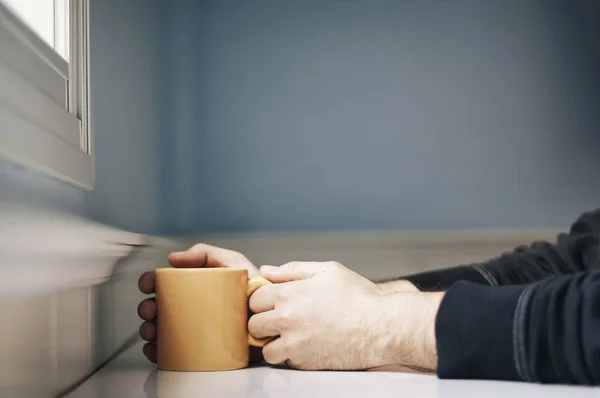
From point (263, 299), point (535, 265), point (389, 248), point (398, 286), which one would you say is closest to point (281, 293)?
point (263, 299)

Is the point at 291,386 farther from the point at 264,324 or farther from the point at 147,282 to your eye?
the point at 147,282

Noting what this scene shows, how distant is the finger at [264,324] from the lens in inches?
29.0

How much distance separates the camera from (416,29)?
1.62m

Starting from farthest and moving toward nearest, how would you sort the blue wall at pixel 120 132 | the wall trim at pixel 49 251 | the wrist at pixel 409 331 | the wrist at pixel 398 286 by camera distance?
the wrist at pixel 398 286
the wrist at pixel 409 331
the blue wall at pixel 120 132
the wall trim at pixel 49 251

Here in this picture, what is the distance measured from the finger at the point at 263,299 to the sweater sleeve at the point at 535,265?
15.6 inches

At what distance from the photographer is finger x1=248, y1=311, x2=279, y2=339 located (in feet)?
2.42

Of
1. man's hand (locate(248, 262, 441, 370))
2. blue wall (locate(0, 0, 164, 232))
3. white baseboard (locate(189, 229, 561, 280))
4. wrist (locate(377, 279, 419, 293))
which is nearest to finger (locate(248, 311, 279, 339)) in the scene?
man's hand (locate(248, 262, 441, 370))

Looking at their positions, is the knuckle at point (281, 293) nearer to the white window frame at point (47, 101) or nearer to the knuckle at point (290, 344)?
the knuckle at point (290, 344)

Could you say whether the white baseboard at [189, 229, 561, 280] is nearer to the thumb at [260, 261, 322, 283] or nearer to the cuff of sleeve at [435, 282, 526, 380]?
the thumb at [260, 261, 322, 283]

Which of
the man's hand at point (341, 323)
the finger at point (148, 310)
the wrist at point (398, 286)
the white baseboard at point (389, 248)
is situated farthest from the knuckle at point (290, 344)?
the white baseboard at point (389, 248)

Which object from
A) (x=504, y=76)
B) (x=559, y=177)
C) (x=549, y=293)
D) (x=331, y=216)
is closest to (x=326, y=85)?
(x=331, y=216)

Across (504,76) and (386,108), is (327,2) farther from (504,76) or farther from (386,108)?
(504,76)

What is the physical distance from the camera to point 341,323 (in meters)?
0.72

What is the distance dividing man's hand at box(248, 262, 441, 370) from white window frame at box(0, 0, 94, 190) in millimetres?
236
